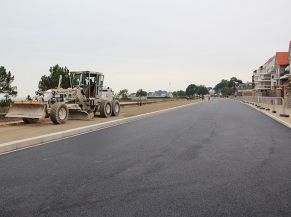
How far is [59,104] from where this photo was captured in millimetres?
19344

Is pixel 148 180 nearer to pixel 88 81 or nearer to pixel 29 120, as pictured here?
pixel 29 120

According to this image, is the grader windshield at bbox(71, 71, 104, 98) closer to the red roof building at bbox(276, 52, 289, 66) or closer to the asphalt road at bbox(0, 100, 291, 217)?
the asphalt road at bbox(0, 100, 291, 217)

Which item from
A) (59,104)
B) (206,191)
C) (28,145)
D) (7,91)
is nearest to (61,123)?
(59,104)

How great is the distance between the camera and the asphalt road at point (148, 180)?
5.21 m

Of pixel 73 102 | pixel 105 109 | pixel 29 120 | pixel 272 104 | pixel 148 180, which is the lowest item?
pixel 272 104

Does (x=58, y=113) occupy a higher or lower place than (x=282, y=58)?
lower

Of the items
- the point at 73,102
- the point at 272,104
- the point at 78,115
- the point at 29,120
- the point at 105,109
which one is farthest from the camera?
the point at 272,104

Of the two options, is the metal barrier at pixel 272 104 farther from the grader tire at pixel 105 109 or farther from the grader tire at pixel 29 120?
the grader tire at pixel 29 120

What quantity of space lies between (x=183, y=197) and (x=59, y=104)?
14559 mm

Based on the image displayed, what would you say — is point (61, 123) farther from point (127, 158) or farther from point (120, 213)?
point (120, 213)

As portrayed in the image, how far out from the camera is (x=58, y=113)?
19.3 m

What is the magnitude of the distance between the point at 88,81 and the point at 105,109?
215 centimetres

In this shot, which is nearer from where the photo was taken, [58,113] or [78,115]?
[58,113]

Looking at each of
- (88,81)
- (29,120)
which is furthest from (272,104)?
(29,120)
